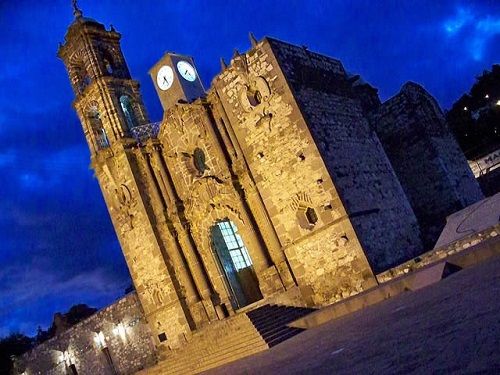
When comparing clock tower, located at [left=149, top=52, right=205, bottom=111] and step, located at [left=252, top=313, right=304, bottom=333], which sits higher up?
clock tower, located at [left=149, top=52, right=205, bottom=111]

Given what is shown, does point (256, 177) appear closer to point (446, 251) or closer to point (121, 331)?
point (446, 251)

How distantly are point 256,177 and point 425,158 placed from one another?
740cm

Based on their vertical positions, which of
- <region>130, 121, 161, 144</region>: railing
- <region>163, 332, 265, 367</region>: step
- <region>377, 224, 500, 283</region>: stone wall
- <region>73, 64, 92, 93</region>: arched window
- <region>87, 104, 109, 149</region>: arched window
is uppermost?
<region>73, 64, 92, 93</region>: arched window

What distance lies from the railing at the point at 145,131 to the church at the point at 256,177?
3.8 inches

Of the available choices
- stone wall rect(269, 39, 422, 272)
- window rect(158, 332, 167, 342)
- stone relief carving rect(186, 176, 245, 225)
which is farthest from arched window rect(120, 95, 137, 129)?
window rect(158, 332, 167, 342)

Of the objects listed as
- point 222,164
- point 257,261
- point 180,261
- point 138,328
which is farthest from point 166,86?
point 138,328

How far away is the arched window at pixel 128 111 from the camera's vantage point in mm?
20406

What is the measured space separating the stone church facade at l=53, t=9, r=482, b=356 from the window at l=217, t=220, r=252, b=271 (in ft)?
0.14

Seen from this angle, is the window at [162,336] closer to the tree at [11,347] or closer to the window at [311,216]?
the window at [311,216]

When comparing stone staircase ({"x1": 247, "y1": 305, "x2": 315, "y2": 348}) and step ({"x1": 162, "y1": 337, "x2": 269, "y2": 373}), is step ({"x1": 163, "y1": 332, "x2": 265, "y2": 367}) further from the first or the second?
stone staircase ({"x1": 247, "y1": 305, "x2": 315, "y2": 348})

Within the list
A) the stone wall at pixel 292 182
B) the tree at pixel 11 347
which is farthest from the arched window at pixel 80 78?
the tree at pixel 11 347

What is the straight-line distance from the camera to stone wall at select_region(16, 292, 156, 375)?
1933 centimetres

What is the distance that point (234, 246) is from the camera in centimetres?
1828

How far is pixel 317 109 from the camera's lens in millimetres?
14617
